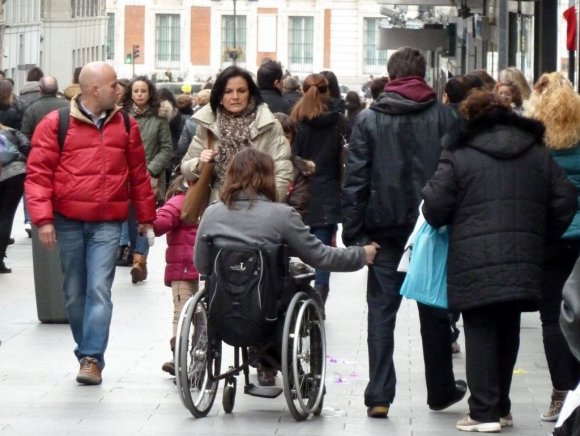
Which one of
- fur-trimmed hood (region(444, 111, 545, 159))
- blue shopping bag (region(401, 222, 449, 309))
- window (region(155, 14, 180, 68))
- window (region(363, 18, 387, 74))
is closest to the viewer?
fur-trimmed hood (region(444, 111, 545, 159))

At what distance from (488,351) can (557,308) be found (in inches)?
21.8

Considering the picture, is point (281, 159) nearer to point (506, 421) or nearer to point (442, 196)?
point (442, 196)

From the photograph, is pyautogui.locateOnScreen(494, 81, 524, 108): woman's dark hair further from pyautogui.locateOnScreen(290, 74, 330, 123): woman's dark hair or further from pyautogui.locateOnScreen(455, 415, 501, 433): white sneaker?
pyautogui.locateOnScreen(455, 415, 501, 433): white sneaker

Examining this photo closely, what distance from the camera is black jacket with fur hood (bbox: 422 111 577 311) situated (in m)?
8.05

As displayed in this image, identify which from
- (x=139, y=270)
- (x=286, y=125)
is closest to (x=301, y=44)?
(x=139, y=270)

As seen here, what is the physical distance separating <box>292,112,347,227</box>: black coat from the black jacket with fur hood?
459cm

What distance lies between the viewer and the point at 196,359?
28.2ft

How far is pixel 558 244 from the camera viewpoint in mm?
8609

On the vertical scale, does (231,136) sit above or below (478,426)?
above

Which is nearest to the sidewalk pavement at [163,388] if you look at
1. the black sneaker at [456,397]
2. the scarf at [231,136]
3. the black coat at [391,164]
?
the black sneaker at [456,397]

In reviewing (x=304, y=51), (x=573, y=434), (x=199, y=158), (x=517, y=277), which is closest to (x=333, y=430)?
(x=517, y=277)

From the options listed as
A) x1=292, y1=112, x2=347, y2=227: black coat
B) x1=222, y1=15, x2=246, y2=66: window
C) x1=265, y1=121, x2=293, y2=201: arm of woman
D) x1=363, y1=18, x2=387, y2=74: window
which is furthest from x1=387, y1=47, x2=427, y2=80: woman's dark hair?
x1=222, y1=15, x2=246, y2=66: window

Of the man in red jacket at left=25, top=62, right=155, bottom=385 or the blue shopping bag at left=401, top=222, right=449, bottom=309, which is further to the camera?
the man in red jacket at left=25, top=62, right=155, bottom=385

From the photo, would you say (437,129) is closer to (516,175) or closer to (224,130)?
(516,175)
